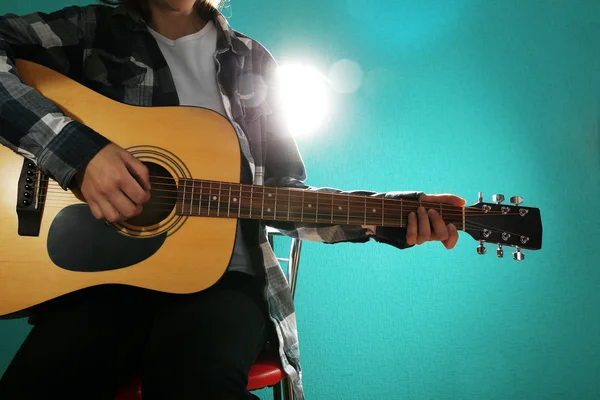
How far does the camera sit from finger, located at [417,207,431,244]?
3.33ft

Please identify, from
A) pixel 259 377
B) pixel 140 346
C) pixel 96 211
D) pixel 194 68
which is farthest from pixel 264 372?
pixel 194 68

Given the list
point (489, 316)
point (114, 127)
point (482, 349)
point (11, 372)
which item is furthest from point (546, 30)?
point (11, 372)

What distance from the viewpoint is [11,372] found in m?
0.68

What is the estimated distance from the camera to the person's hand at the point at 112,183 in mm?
784

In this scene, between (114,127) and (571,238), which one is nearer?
(114,127)

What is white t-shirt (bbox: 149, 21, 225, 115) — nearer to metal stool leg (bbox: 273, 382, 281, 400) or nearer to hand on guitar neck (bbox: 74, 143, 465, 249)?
hand on guitar neck (bbox: 74, 143, 465, 249)

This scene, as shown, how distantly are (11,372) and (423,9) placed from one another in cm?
198

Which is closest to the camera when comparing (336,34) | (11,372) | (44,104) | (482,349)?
(11,372)

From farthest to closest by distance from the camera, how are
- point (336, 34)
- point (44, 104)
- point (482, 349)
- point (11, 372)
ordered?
1. point (336, 34)
2. point (482, 349)
3. point (44, 104)
4. point (11, 372)

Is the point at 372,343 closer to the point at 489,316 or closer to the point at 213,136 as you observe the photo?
the point at 489,316

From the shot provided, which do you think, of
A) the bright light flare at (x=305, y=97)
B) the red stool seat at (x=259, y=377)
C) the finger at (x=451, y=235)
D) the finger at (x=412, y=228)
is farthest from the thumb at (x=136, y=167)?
the bright light flare at (x=305, y=97)

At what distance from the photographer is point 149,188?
83cm

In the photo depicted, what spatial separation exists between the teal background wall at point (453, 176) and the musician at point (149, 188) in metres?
0.73

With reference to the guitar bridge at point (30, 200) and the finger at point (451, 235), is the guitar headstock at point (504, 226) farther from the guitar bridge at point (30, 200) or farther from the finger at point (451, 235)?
the guitar bridge at point (30, 200)
